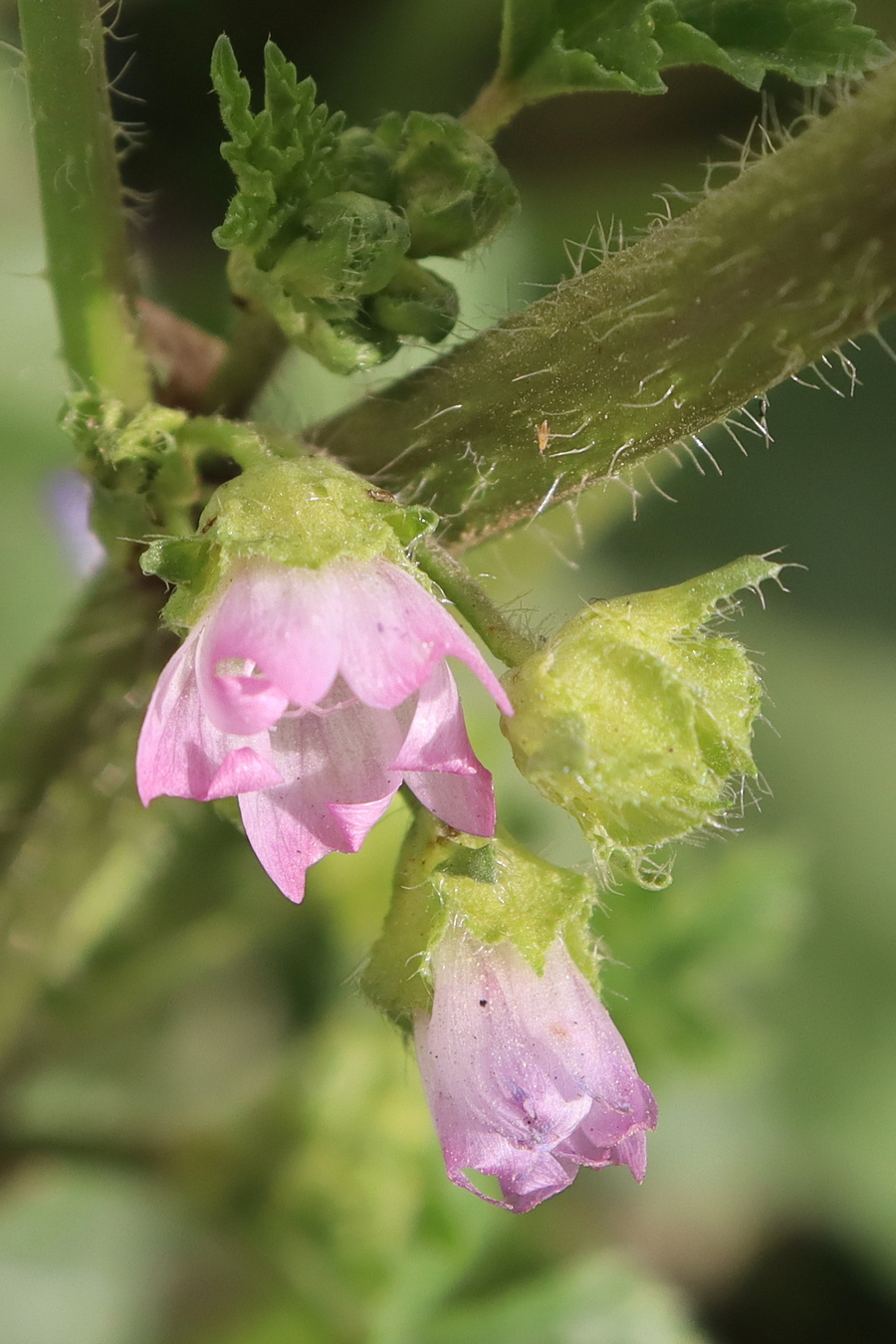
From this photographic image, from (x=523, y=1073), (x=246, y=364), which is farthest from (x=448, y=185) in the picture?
(x=523, y=1073)

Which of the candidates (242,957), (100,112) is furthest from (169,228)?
(100,112)

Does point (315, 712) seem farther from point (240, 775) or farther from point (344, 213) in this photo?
point (344, 213)

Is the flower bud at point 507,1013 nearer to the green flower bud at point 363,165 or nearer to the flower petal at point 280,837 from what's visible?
the flower petal at point 280,837

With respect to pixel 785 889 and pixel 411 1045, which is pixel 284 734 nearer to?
pixel 411 1045

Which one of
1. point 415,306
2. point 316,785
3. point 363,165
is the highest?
point 363,165

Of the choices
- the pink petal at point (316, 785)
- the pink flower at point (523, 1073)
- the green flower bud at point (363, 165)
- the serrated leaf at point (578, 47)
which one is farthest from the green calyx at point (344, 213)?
the pink flower at point (523, 1073)

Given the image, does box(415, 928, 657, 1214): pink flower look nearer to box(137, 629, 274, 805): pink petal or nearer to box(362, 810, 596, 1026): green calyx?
box(362, 810, 596, 1026): green calyx
